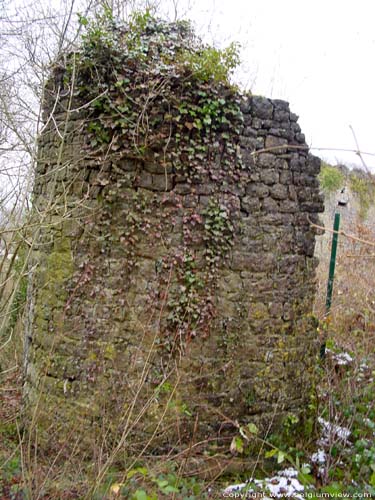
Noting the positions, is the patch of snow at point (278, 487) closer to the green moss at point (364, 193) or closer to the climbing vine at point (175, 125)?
the climbing vine at point (175, 125)

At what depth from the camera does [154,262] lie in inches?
185

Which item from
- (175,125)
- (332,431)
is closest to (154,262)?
(175,125)

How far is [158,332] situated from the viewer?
467 cm

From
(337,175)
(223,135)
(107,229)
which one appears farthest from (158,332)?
(337,175)

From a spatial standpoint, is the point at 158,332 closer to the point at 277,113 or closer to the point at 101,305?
the point at 101,305

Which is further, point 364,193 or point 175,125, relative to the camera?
point 364,193

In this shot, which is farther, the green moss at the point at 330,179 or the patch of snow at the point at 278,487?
the green moss at the point at 330,179

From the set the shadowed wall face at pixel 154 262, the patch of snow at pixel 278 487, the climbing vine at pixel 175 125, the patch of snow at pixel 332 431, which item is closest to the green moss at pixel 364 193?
the patch of snow at pixel 332 431

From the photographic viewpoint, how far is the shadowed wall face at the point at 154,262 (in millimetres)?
4617

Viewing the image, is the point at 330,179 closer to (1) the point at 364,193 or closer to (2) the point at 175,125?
(1) the point at 364,193

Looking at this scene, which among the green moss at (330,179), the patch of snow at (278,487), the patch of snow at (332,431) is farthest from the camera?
the green moss at (330,179)

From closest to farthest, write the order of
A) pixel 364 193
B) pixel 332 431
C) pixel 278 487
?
1. pixel 278 487
2. pixel 332 431
3. pixel 364 193

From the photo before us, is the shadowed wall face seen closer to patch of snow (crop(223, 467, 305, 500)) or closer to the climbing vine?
the climbing vine

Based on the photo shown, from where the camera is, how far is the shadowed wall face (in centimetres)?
462
